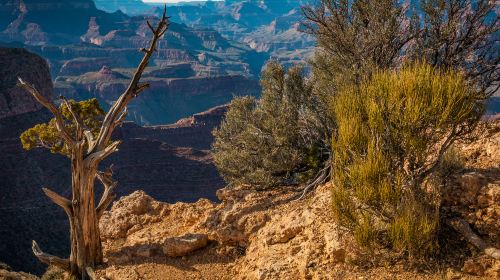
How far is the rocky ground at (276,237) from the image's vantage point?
6441 millimetres

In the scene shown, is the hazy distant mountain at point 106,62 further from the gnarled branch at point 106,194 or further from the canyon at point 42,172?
the gnarled branch at point 106,194

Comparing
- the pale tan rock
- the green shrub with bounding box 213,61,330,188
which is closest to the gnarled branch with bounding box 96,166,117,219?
the pale tan rock

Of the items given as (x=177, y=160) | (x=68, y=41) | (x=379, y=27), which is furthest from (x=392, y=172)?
(x=68, y=41)

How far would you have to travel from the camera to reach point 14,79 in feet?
178

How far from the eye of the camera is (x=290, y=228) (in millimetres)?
8188

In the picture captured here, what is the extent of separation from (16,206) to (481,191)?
4259 cm

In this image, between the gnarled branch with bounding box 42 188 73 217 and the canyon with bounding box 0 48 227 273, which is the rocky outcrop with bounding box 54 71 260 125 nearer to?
the canyon with bounding box 0 48 227 273

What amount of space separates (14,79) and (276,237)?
182 feet

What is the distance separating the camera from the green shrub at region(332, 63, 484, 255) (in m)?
6.19

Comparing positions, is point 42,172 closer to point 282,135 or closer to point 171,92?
point 282,135

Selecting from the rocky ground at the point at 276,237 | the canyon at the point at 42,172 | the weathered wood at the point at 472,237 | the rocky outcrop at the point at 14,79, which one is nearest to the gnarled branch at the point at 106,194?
the rocky ground at the point at 276,237

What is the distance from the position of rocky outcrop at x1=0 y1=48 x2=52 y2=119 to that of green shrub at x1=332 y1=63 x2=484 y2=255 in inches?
2023

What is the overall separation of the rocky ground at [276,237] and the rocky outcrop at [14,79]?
152 feet

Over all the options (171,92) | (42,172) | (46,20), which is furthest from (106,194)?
(46,20)
